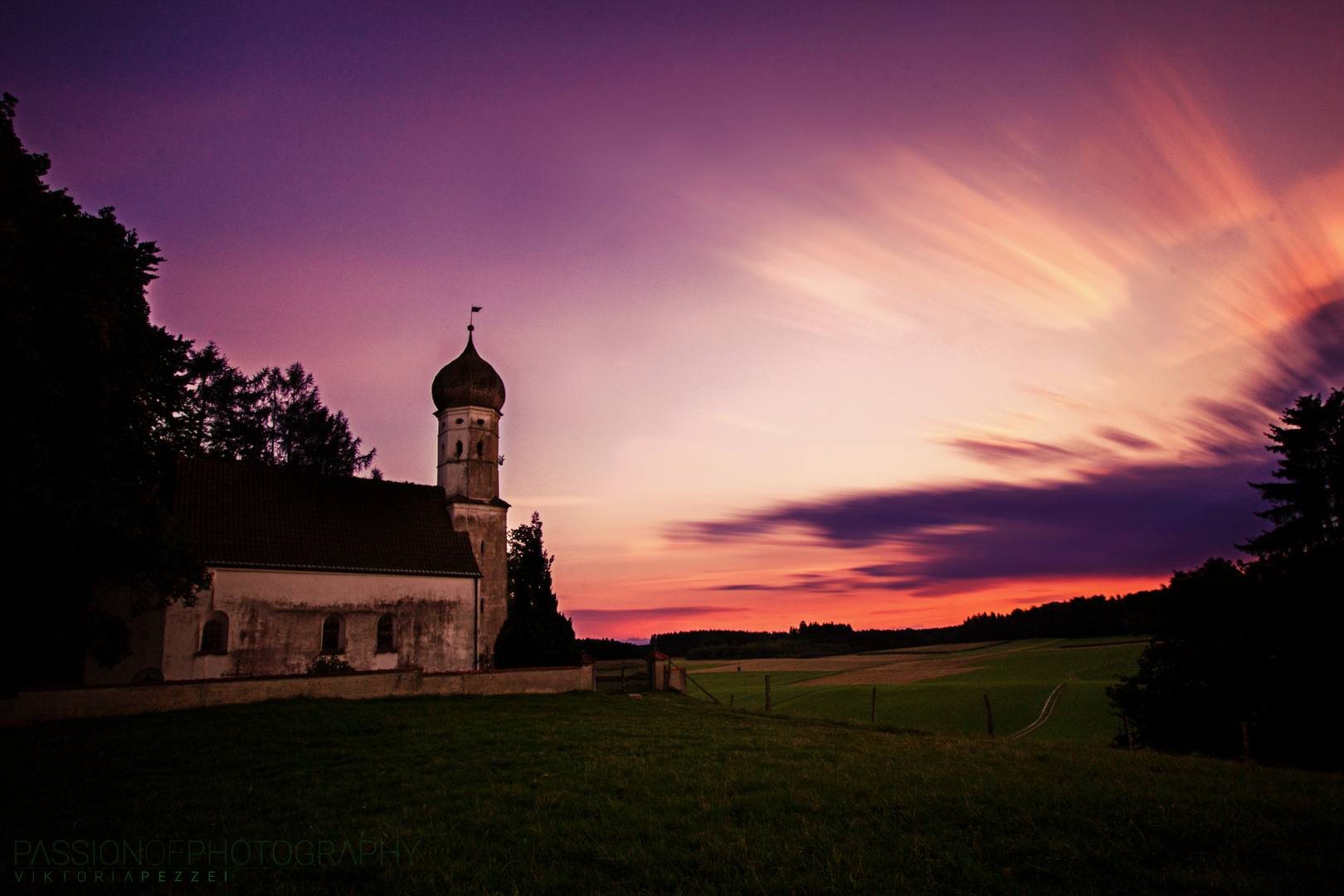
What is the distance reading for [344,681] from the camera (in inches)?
879

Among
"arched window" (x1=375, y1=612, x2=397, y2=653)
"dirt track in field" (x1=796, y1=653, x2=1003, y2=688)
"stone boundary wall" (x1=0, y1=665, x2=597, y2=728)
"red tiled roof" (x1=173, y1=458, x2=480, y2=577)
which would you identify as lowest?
"dirt track in field" (x1=796, y1=653, x2=1003, y2=688)

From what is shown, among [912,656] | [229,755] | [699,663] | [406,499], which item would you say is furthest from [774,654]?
[229,755]

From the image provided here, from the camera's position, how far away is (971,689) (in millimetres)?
49250

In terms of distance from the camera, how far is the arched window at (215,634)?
89.1ft

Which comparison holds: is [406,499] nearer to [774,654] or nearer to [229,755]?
[229,755]

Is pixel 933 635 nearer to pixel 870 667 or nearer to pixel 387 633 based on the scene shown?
pixel 870 667

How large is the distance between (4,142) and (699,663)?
337 feet

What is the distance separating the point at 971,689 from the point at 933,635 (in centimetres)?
7524

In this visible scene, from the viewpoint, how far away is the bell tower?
36969 mm

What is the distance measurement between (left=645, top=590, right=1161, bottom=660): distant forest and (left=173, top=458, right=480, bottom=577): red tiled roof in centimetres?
4895

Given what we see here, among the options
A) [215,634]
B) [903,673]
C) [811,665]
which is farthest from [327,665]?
[811,665]

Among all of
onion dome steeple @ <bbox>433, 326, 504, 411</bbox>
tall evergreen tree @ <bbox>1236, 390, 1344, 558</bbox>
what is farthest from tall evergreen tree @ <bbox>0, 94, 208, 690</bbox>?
tall evergreen tree @ <bbox>1236, 390, 1344, 558</bbox>

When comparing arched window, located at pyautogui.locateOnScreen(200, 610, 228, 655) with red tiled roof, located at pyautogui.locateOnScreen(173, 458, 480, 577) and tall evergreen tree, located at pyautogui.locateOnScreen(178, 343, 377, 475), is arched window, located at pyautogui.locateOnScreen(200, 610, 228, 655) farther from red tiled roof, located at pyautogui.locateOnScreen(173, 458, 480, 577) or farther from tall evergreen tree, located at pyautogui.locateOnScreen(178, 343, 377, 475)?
tall evergreen tree, located at pyautogui.locateOnScreen(178, 343, 377, 475)

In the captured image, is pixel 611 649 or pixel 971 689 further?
pixel 611 649
